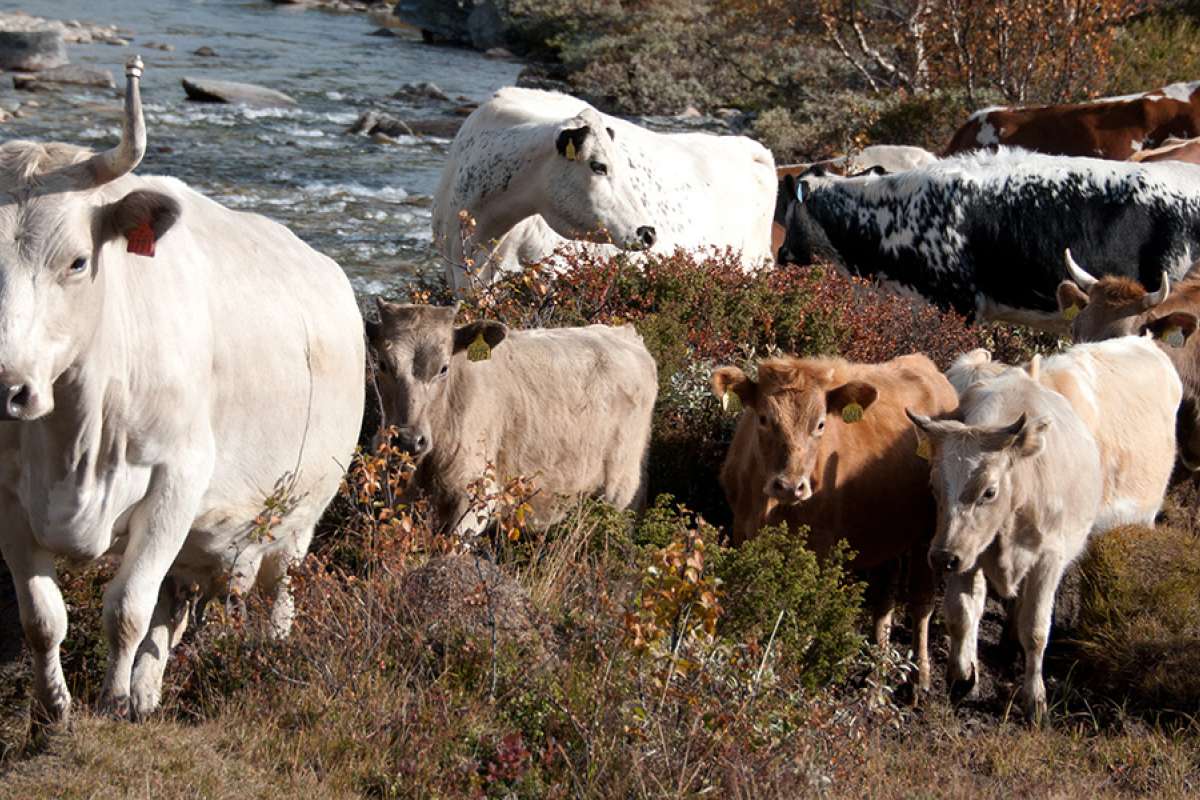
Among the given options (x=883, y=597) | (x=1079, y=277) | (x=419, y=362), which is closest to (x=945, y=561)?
(x=883, y=597)

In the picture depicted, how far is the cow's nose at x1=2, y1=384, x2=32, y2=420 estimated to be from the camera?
4.12m

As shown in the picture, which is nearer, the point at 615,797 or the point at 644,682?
the point at 615,797

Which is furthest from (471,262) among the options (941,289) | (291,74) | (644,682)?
(291,74)

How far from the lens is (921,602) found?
24.9 feet

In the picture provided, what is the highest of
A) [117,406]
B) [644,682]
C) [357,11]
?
[117,406]

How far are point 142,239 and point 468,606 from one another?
193 cm

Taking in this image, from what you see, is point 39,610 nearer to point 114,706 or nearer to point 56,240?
point 114,706

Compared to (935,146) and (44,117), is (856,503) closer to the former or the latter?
(935,146)

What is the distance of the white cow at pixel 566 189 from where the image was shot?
37.5ft

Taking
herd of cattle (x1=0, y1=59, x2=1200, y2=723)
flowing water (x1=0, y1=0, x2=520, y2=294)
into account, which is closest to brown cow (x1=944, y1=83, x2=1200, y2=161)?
herd of cattle (x1=0, y1=59, x2=1200, y2=723)

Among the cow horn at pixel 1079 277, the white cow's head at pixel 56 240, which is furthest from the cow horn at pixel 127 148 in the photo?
the cow horn at pixel 1079 277

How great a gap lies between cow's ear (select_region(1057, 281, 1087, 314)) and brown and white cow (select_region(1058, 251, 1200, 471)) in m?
0.27

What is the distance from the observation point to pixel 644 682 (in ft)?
17.2

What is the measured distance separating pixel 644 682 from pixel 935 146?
54.6ft
